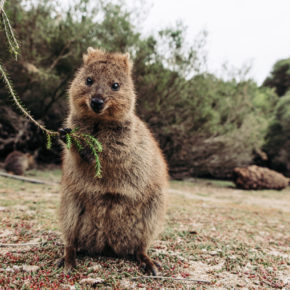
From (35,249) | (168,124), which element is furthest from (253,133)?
(35,249)

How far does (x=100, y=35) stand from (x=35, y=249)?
676cm

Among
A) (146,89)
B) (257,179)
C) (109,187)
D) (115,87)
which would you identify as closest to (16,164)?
(146,89)

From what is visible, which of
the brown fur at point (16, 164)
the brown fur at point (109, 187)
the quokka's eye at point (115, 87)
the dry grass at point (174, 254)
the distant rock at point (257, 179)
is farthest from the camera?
the distant rock at point (257, 179)

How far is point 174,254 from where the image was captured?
2.98 metres

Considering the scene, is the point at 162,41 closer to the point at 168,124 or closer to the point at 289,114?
the point at 168,124

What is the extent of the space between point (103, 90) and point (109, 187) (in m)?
0.93

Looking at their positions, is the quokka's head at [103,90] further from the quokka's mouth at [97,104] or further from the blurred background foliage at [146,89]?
the blurred background foliage at [146,89]

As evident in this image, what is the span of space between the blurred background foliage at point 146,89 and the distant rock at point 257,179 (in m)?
0.82

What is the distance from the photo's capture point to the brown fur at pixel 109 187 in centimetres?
257

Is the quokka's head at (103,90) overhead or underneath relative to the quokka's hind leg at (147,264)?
overhead

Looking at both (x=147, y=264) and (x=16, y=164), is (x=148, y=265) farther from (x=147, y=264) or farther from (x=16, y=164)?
(x=16, y=164)

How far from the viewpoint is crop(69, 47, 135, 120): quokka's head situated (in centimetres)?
262

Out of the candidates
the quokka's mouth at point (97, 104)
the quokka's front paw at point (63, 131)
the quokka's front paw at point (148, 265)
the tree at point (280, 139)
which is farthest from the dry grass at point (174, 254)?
the tree at point (280, 139)

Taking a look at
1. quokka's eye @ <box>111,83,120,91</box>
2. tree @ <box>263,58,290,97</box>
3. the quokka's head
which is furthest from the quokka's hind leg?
tree @ <box>263,58,290,97</box>
